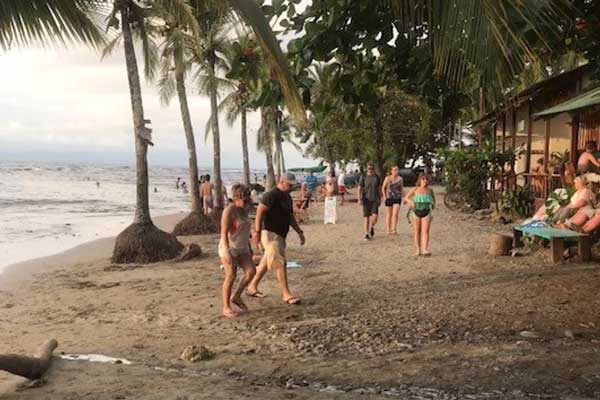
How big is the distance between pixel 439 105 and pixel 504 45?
3.11 meters

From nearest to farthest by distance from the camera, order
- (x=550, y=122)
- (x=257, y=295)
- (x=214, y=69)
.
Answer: (x=257, y=295) < (x=550, y=122) < (x=214, y=69)

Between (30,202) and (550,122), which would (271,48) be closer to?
(550,122)

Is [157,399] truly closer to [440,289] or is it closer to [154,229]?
[440,289]

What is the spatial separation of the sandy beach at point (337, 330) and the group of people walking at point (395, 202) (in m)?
0.54

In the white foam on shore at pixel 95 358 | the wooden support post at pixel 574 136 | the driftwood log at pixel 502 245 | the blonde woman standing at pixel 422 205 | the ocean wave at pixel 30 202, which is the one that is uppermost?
the wooden support post at pixel 574 136

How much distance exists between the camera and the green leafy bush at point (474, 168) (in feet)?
57.9

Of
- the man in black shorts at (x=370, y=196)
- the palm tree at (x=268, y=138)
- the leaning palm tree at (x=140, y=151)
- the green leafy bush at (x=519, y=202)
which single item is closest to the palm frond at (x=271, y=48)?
the leaning palm tree at (x=140, y=151)

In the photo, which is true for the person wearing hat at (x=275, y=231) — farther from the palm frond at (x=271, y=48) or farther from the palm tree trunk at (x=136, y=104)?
the palm tree trunk at (x=136, y=104)

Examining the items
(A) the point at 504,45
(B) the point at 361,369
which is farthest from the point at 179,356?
(A) the point at 504,45

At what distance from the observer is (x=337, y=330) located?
6234 millimetres

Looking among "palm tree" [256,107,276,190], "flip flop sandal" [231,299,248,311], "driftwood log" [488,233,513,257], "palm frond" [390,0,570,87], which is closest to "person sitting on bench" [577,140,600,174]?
"driftwood log" [488,233,513,257]

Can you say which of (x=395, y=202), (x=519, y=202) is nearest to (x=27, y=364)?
(x=395, y=202)

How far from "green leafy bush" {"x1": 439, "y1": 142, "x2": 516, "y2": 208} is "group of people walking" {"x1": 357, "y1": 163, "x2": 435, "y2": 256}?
4.13 meters

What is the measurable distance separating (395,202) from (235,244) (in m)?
7.07
